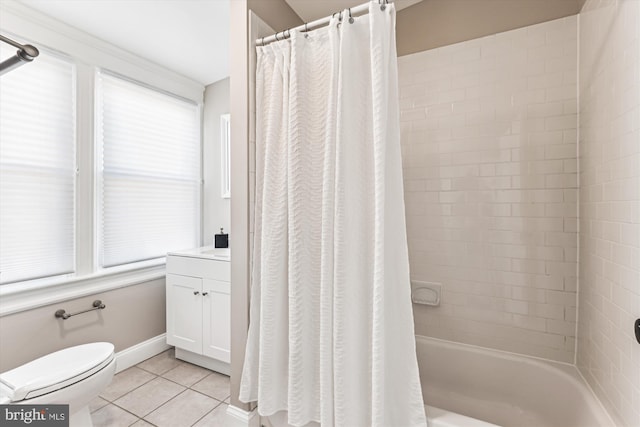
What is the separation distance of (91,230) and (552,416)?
298 centimetres

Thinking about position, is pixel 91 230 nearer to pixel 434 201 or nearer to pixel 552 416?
pixel 434 201

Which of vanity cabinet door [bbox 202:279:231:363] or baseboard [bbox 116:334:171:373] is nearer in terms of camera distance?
vanity cabinet door [bbox 202:279:231:363]

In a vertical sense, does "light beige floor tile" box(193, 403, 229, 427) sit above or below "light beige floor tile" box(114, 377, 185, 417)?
below

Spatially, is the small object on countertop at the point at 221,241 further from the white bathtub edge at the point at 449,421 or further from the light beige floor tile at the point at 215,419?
the white bathtub edge at the point at 449,421

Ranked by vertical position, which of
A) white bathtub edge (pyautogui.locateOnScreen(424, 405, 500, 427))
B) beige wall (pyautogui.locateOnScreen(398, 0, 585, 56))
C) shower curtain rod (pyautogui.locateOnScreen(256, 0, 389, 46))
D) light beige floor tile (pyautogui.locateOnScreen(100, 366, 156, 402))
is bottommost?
light beige floor tile (pyautogui.locateOnScreen(100, 366, 156, 402))

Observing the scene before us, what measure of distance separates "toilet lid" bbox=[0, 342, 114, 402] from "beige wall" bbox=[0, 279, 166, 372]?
39 cm

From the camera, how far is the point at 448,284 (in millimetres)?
1814

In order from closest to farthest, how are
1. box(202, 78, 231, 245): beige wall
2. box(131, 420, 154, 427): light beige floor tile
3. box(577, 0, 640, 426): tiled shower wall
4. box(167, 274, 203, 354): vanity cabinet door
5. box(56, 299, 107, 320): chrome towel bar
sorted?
box(577, 0, 640, 426): tiled shower wall, box(131, 420, 154, 427): light beige floor tile, box(56, 299, 107, 320): chrome towel bar, box(167, 274, 203, 354): vanity cabinet door, box(202, 78, 231, 245): beige wall

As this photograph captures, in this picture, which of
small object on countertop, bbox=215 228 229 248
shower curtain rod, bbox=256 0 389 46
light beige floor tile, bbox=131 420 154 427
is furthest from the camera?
small object on countertop, bbox=215 228 229 248

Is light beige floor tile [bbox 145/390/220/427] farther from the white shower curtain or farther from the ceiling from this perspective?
the ceiling

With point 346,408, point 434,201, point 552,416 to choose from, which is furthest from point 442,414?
point 434,201

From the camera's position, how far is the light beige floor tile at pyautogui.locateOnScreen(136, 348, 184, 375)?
7.46 feet

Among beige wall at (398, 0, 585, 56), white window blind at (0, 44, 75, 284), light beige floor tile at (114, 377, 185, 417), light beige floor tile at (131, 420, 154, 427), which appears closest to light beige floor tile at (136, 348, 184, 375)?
light beige floor tile at (114, 377, 185, 417)

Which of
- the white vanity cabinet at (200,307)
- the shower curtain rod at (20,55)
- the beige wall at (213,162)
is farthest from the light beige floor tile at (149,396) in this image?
the shower curtain rod at (20,55)
